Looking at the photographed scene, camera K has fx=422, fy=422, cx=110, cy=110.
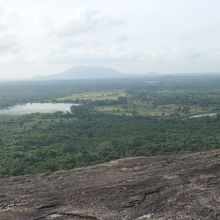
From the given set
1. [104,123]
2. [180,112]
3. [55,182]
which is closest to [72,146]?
[104,123]

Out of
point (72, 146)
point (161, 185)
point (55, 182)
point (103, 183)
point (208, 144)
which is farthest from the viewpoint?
point (72, 146)

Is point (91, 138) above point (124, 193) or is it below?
below

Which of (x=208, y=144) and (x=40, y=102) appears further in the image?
(x=40, y=102)

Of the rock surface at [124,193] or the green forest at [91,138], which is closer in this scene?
the rock surface at [124,193]

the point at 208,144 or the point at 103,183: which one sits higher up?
the point at 103,183

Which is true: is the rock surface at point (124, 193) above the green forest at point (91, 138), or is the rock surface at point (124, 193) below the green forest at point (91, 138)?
above

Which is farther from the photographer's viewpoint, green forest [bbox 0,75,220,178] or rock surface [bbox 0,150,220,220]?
green forest [bbox 0,75,220,178]

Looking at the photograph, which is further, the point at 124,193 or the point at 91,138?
the point at 91,138

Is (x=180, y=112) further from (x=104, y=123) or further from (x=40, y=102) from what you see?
(x=40, y=102)
